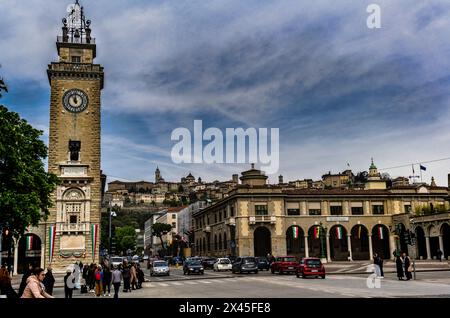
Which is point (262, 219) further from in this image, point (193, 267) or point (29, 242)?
point (29, 242)

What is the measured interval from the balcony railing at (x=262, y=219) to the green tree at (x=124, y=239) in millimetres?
73277

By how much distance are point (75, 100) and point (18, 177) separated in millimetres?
31168

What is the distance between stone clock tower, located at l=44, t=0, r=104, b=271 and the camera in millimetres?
53656

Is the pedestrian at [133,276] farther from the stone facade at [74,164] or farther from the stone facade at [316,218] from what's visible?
the stone facade at [316,218]

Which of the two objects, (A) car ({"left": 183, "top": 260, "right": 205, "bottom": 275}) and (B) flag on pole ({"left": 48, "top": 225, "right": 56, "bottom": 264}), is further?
(B) flag on pole ({"left": 48, "top": 225, "right": 56, "bottom": 264})

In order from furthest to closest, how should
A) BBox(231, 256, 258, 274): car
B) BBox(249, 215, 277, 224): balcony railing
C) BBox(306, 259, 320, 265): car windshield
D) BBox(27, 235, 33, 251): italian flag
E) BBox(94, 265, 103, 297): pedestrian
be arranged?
BBox(249, 215, 277, 224): balcony railing → BBox(27, 235, 33, 251): italian flag → BBox(231, 256, 258, 274): car → BBox(306, 259, 320, 265): car windshield → BBox(94, 265, 103, 297): pedestrian

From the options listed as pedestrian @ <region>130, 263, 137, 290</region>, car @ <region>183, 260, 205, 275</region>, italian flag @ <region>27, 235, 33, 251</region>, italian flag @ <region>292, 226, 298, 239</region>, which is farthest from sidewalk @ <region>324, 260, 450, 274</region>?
italian flag @ <region>27, 235, 33, 251</region>

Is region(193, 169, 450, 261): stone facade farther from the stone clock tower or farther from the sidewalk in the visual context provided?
the stone clock tower

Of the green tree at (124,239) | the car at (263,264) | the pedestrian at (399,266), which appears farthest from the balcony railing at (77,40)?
the green tree at (124,239)

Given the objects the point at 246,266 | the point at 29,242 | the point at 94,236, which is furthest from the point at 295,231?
the point at 29,242

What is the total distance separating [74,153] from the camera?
2191 inches

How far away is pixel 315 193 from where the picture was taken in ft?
237

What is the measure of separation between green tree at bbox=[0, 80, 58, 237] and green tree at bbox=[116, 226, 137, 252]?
105m
